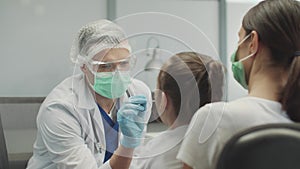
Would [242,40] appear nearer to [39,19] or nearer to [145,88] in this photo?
[145,88]

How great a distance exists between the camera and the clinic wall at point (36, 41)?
302 cm

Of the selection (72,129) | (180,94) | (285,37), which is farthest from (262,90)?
(72,129)

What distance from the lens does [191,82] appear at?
1.11 meters

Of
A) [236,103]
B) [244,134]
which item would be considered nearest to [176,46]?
[236,103]

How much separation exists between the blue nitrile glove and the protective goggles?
177 millimetres

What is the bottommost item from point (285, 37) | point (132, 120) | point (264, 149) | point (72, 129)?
point (72, 129)

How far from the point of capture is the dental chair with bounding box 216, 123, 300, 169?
618 millimetres

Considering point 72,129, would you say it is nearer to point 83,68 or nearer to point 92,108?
point 92,108

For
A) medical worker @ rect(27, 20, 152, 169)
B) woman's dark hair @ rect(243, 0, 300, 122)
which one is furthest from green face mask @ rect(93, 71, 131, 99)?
woman's dark hair @ rect(243, 0, 300, 122)

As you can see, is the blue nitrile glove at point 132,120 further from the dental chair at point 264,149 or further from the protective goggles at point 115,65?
the dental chair at point 264,149

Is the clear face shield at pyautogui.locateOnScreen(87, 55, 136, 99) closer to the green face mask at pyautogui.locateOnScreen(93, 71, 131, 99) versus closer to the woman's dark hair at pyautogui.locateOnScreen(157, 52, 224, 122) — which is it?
the green face mask at pyautogui.locateOnScreen(93, 71, 131, 99)

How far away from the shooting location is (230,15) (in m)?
3.80

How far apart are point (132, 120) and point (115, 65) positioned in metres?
0.25

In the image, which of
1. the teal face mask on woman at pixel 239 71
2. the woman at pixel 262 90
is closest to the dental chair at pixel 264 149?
the woman at pixel 262 90
